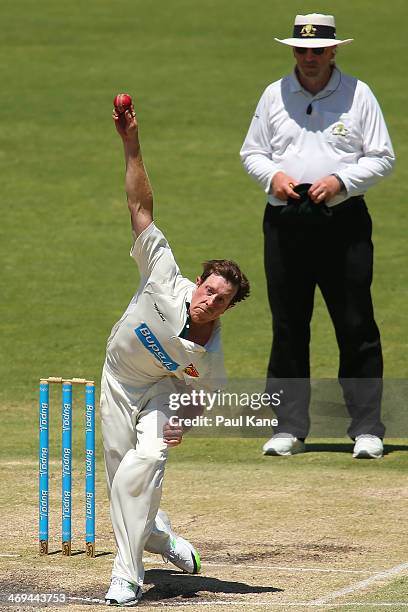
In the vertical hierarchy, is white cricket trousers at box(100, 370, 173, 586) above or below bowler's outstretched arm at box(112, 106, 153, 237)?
below

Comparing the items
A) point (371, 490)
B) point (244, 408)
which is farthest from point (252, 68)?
point (371, 490)

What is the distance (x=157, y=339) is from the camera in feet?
21.7

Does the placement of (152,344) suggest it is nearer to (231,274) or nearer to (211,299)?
(211,299)

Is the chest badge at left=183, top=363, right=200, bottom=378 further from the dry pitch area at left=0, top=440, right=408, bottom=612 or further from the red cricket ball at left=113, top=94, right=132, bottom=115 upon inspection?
the red cricket ball at left=113, top=94, right=132, bottom=115

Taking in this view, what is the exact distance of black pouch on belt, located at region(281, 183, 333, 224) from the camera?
30.3 ft

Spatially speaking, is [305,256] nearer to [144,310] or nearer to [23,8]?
[144,310]

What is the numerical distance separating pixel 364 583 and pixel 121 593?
1.10 metres

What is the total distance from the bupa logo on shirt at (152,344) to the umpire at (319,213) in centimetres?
275

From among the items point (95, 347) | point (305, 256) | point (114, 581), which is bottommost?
point (95, 347)

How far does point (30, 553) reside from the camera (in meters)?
7.26

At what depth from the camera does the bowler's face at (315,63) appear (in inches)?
365

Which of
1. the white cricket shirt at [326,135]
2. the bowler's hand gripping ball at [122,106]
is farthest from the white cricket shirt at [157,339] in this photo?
the white cricket shirt at [326,135]

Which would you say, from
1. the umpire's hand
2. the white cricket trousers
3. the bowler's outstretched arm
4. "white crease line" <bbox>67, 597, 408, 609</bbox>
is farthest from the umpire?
"white crease line" <bbox>67, 597, 408, 609</bbox>

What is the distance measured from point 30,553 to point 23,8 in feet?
62.4
